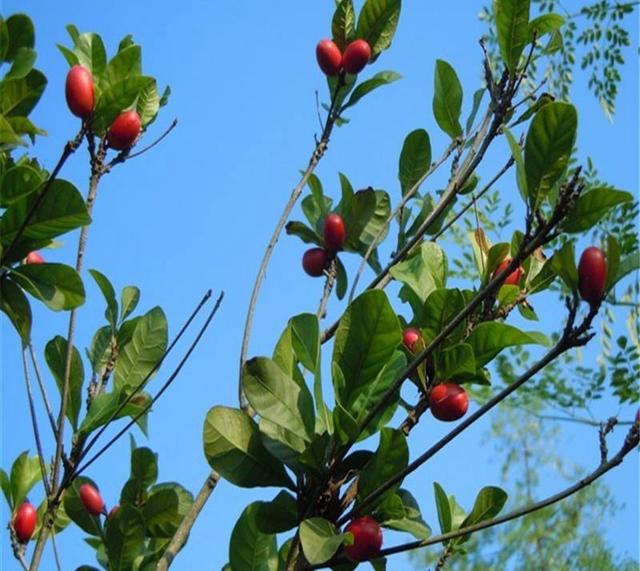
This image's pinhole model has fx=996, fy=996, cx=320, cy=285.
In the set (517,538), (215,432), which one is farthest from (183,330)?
(517,538)

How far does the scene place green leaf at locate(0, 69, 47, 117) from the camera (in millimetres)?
1712

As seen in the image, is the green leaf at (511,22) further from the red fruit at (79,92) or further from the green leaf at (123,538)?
the green leaf at (123,538)

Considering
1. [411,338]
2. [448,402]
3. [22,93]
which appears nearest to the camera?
[448,402]

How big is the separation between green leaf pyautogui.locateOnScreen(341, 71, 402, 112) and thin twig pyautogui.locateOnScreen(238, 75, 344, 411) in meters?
0.05

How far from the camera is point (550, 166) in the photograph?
3.58 feet

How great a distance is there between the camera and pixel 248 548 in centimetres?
125

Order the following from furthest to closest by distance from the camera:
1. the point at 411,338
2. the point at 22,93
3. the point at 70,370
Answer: the point at 22,93 → the point at 70,370 → the point at 411,338

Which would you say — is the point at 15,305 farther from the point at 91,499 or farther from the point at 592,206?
A: the point at 592,206

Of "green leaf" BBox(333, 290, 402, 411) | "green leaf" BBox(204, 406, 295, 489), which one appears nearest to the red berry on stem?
"green leaf" BBox(204, 406, 295, 489)

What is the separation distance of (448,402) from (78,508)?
0.70 metres

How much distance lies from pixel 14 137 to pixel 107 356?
38cm

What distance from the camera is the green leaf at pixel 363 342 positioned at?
115 cm

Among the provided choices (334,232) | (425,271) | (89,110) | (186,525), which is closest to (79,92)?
(89,110)

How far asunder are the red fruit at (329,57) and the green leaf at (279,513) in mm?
991
